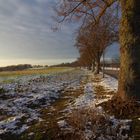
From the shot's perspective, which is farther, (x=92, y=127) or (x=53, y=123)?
(x=53, y=123)

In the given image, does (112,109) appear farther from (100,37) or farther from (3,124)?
(100,37)

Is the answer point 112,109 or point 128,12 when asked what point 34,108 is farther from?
point 128,12

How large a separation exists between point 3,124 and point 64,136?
8.44ft

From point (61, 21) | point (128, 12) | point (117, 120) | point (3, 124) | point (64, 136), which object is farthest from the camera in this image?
point (61, 21)

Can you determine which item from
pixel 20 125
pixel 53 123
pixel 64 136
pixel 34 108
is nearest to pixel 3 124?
pixel 20 125

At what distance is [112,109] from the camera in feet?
33.4

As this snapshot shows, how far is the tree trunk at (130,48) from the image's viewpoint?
10.6m

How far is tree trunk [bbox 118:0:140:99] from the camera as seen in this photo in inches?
417

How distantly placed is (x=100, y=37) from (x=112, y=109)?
3054 cm

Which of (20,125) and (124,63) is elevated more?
(124,63)

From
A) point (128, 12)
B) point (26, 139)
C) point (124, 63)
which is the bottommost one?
point (26, 139)

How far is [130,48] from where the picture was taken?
422 inches

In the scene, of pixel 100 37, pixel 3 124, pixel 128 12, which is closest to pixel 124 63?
pixel 128 12

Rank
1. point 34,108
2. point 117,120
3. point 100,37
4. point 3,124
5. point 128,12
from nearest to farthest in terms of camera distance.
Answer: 1. point 117,120
2. point 3,124
3. point 128,12
4. point 34,108
5. point 100,37
